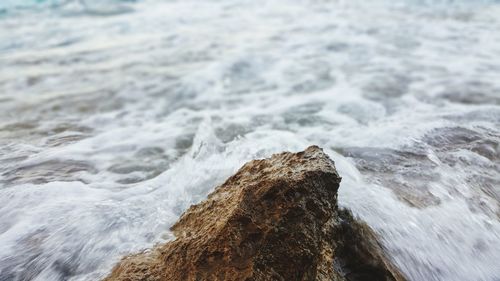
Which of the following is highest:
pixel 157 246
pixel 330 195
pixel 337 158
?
pixel 330 195

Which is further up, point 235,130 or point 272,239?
point 272,239

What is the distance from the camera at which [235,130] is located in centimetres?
423

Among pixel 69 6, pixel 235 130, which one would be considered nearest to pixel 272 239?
pixel 235 130

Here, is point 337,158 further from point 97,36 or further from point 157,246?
point 97,36

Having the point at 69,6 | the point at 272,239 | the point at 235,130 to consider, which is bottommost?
the point at 69,6

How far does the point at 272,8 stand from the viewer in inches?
501

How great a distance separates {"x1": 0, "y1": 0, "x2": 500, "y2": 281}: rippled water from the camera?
8.28 ft

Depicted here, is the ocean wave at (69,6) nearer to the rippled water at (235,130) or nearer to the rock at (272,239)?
the rippled water at (235,130)

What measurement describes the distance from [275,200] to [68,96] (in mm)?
4363

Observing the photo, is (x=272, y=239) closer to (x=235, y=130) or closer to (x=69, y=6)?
(x=235, y=130)

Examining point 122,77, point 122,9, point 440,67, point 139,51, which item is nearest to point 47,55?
point 139,51

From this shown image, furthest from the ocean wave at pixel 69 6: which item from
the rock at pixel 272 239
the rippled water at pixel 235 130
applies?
the rock at pixel 272 239

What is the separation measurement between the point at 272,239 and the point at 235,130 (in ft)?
8.17

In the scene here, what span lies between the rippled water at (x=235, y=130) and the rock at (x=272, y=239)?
0.32 metres
